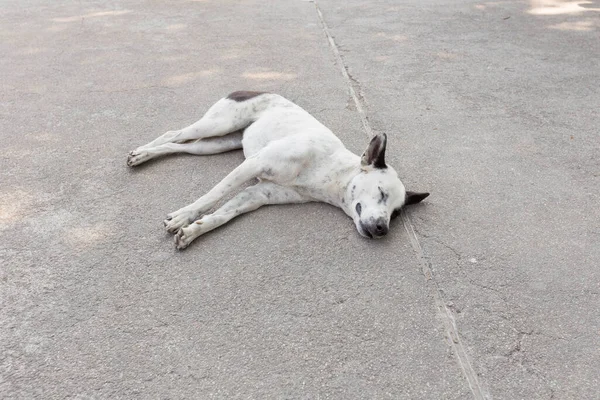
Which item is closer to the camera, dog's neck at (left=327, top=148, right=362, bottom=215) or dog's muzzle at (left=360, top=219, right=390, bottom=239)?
dog's muzzle at (left=360, top=219, right=390, bottom=239)

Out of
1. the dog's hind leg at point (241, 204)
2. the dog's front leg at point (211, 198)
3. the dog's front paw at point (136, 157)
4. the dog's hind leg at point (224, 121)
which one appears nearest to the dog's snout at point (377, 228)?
the dog's hind leg at point (241, 204)

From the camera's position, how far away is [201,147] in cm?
431

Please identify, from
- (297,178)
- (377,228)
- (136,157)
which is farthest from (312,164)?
(136,157)

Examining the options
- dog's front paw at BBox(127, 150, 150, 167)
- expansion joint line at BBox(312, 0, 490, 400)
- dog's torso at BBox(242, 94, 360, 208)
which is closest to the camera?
expansion joint line at BBox(312, 0, 490, 400)

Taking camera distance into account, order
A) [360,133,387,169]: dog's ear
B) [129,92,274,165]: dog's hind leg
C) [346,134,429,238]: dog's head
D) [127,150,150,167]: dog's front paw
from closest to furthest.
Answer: [346,134,429,238]: dog's head, [360,133,387,169]: dog's ear, [127,150,150,167]: dog's front paw, [129,92,274,165]: dog's hind leg

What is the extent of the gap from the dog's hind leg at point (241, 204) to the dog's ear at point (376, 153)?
1.68 ft

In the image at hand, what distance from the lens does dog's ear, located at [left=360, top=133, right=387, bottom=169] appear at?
3454mm

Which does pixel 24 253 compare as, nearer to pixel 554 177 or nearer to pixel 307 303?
pixel 307 303

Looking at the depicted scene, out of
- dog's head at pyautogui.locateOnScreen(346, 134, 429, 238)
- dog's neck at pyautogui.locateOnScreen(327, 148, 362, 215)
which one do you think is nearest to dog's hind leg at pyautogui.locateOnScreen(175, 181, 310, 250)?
dog's neck at pyautogui.locateOnScreen(327, 148, 362, 215)

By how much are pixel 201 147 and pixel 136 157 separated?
533 mm

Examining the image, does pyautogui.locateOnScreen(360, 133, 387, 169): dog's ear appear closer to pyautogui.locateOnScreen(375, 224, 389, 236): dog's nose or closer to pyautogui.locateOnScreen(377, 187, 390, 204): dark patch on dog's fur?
pyautogui.locateOnScreen(377, 187, 390, 204): dark patch on dog's fur

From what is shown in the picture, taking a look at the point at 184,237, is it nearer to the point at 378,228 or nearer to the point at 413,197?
the point at 378,228

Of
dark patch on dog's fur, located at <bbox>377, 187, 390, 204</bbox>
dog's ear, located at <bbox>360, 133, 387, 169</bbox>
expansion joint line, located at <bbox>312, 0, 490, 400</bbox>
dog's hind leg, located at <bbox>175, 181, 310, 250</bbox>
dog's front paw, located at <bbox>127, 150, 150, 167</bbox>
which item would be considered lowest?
expansion joint line, located at <bbox>312, 0, 490, 400</bbox>

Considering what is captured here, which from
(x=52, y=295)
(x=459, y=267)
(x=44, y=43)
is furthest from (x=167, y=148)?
(x=44, y=43)
